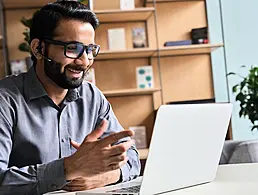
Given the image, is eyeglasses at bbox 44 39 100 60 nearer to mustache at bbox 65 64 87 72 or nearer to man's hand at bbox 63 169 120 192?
mustache at bbox 65 64 87 72

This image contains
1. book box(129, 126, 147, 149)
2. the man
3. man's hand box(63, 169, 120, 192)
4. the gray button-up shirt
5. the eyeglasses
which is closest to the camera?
man's hand box(63, 169, 120, 192)

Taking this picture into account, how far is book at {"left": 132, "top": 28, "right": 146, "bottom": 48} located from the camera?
417 cm

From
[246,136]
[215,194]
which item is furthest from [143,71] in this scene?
[215,194]

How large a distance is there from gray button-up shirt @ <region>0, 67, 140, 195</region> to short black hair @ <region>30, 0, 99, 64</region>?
156mm

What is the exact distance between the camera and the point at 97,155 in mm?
1425

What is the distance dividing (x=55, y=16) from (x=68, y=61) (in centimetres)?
20

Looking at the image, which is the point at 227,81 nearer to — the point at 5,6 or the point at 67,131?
the point at 5,6

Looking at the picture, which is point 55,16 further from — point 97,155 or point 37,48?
point 97,155

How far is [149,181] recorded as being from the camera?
129cm

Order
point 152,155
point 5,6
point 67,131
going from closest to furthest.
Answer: point 152,155 → point 67,131 → point 5,6

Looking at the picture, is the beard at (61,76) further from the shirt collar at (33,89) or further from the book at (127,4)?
the book at (127,4)

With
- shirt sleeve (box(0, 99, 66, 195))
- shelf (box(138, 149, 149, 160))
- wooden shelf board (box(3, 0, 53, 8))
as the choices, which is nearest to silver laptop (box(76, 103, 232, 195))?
shirt sleeve (box(0, 99, 66, 195))

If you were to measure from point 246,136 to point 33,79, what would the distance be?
2718 mm

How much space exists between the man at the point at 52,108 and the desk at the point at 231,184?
23 cm
